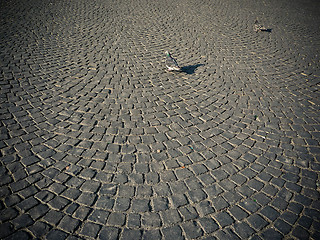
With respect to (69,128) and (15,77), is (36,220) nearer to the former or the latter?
(69,128)

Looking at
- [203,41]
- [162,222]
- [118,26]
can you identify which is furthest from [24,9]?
[162,222]

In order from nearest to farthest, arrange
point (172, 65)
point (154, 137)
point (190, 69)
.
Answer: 1. point (154, 137)
2. point (172, 65)
3. point (190, 69)

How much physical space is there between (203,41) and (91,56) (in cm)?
472

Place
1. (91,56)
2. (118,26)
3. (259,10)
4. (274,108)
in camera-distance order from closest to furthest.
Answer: (274,108), (91,56), (118,26), (259,10)

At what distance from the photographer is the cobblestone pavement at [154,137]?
276 centimetres

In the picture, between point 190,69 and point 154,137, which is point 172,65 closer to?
point 190,69

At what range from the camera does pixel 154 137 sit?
3.99 m

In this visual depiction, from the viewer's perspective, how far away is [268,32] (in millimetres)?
9672

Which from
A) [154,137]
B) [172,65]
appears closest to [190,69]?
[172,65]

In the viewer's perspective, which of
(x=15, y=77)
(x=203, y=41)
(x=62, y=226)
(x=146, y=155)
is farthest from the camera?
(x=203, y=41)

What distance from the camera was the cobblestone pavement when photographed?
276cm

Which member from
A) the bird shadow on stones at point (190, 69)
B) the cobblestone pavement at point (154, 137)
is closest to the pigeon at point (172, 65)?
the cobblestone pavement at point (154, 137)

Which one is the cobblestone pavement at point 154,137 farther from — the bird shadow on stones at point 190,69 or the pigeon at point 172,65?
the pigeon at point 172,65

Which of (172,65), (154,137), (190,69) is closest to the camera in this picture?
(154,137)
